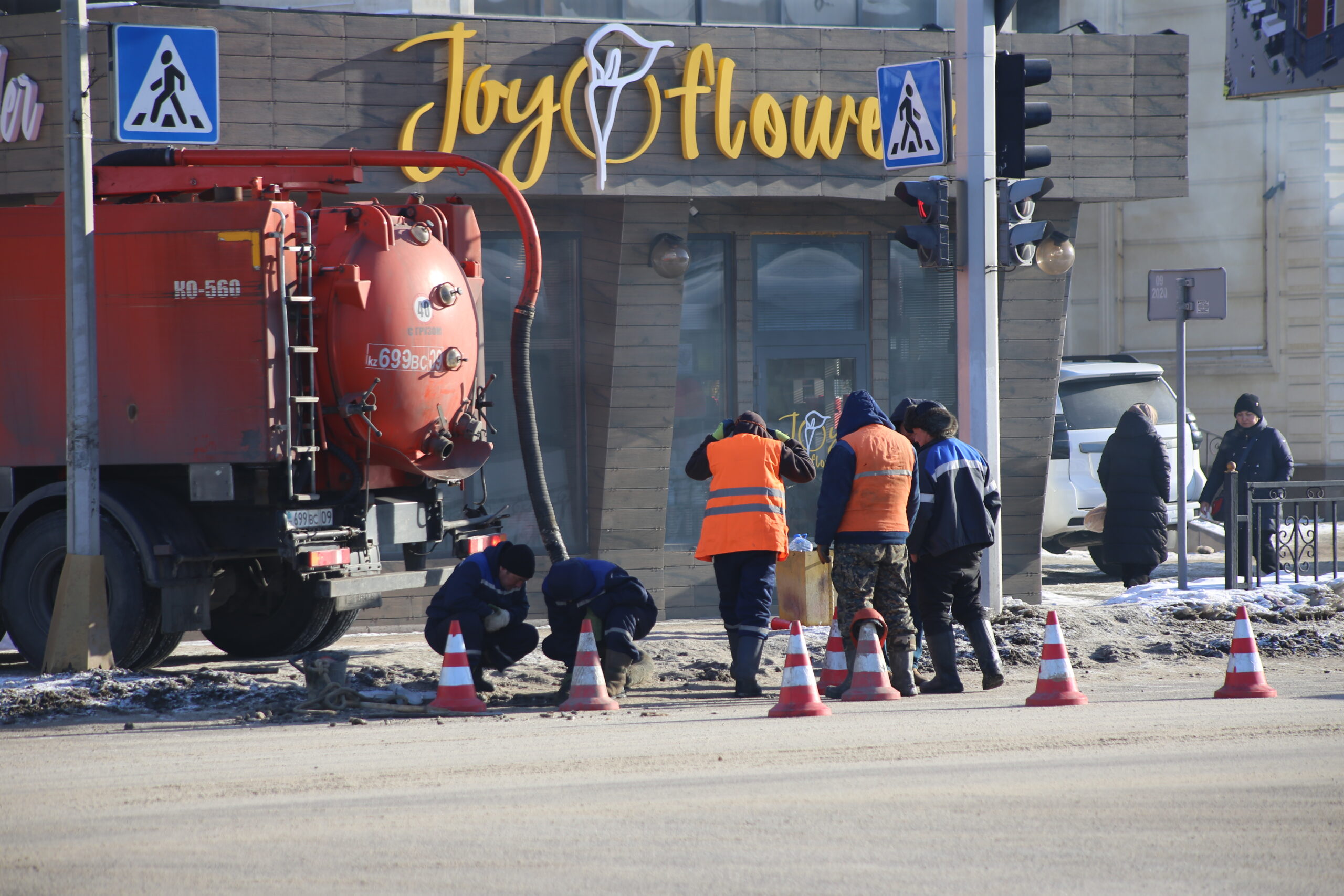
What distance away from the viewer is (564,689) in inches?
349

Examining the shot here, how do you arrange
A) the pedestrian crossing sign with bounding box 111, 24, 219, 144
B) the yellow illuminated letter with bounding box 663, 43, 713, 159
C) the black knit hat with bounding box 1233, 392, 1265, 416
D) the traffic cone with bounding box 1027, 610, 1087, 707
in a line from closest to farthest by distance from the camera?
the traffic cone with bounding box 1027, 610, 1087, 707
the pedestrian crossing sign with bounding box 111, 24, 219, 144
the yellow illuminated letter with bounding box 663, 43, 713, 159
the black knit hat with bounding box 1233, 392, 1265, 416

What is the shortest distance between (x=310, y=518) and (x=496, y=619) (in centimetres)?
141

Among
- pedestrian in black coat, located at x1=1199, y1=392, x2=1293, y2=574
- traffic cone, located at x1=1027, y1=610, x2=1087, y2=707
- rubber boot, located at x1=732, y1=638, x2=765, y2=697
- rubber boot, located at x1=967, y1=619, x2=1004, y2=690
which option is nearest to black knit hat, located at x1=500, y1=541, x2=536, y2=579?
rubber boot, located at x1=732, y1=638, x2=765, y2=697

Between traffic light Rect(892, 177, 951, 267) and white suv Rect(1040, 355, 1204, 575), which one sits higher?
traffic light Rect(892, 177, 951, 267)

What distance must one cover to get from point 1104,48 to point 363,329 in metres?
8.43

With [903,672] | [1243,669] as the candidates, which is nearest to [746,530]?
[903,672]

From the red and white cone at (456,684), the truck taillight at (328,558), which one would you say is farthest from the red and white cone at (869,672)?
the truck taillight at (328,558)

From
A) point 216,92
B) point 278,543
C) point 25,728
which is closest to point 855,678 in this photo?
point 278,543

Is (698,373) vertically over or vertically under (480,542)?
over

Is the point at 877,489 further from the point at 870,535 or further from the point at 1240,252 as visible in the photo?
the point at 1240,252

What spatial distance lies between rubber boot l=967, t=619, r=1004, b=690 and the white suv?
6.82 metres

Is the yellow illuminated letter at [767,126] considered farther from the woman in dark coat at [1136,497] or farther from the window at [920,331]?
the woman in dark coat at [1136,497]

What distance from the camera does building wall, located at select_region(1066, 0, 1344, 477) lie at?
25.2m

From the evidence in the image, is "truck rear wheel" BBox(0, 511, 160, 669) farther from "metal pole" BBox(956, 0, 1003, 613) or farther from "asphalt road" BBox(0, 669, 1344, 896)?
"metal pole" BBox(956, 0, 1003, 613)
